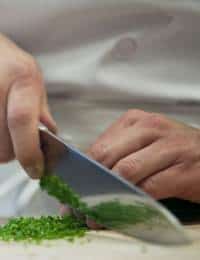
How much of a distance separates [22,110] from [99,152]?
0.32 ft

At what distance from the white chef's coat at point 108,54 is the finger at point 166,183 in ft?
0.56

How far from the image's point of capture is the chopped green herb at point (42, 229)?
863 millimetres

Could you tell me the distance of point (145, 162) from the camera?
2.86 ft

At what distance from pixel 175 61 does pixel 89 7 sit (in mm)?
134

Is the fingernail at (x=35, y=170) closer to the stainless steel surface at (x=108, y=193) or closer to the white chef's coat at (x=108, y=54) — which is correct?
the stainless steel surface at (x=108, y=193)

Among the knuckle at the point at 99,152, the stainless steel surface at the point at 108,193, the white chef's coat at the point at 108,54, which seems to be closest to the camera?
the stainless steel surface at the point at 108,193

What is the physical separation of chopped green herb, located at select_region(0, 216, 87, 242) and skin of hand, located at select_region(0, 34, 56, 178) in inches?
2.2

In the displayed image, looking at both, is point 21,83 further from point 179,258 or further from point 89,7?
point 179,258

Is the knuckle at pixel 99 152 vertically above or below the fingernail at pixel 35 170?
above

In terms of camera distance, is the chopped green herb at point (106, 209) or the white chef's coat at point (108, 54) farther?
the white chef's coat at point (108, 54)

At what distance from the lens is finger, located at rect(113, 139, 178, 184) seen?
34.2 inches

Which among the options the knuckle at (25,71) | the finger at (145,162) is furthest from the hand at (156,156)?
the knuckle at (25,71)

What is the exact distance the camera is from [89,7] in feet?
→ 3.28

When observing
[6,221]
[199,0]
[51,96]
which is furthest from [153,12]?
[6,221]
